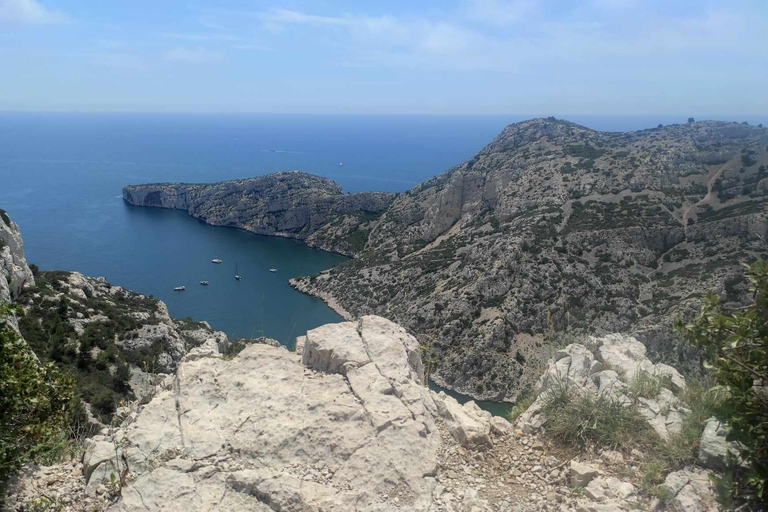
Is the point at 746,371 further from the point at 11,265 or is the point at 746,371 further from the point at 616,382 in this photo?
the point at 11,265

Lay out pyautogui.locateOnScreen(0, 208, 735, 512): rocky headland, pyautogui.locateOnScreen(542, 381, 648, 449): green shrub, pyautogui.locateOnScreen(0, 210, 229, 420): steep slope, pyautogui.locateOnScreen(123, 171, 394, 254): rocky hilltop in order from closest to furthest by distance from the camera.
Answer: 1. pyautogui.locateOnScreen(0, 208, 735, 512): rocky headland
2. pyautogui.locateOnScreen(542, 381, 648, 449): green shrub
3. pyautogui.locateOnScreen(0, 210, 229, 420): steep slope
4. pyautogui.locateOnScreen(123, 171, 394, 254): rocky hilltop

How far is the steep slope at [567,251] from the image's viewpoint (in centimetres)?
4569

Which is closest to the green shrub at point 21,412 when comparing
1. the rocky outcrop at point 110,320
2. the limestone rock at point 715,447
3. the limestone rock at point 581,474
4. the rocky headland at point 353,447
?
the rocky headland at point 353,447

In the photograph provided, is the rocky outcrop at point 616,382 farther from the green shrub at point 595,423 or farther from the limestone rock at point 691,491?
the limestone rock at point 691,491

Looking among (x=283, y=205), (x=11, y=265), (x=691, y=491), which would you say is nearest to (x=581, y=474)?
(x=691, y=491)

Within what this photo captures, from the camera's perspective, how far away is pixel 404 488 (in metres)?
6.68

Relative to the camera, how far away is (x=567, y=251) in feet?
176

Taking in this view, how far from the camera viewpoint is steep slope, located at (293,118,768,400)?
45.7 meters

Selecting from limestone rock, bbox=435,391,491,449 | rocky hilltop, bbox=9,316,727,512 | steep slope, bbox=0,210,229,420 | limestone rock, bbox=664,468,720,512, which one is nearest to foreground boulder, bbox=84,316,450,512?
rocky hilltop, bbox=9,316,727,512

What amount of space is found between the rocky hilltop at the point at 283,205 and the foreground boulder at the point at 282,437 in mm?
97685

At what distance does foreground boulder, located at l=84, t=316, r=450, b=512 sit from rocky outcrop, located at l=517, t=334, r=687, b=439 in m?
2.68

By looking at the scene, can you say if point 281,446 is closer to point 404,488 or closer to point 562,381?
point 404,488

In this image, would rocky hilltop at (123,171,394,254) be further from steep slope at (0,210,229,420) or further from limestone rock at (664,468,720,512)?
limestone rock at (664,468,720,512)

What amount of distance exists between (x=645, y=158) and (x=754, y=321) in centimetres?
7711
